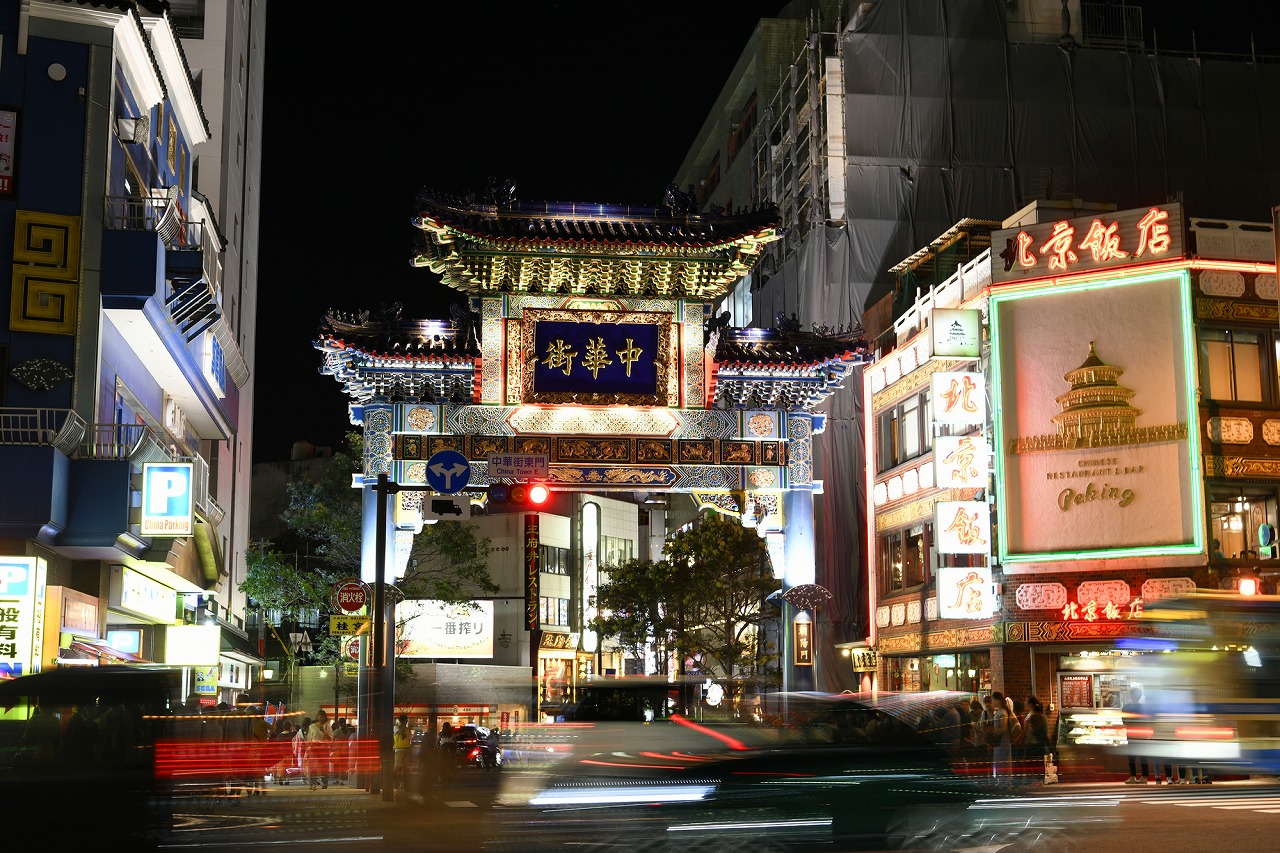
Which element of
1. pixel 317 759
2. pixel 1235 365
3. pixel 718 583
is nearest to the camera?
pixel 317 759

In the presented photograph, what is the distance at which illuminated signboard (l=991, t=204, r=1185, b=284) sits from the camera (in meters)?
30.3

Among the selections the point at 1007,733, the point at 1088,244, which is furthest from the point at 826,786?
the point at 1088,244

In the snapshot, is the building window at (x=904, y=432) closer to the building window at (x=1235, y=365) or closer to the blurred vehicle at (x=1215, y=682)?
the building window at (x=1235, y=365)

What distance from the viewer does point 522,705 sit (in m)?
62.0

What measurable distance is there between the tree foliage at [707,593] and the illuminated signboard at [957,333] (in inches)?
667

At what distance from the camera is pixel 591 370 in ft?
100

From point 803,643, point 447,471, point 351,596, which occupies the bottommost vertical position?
point 803,643

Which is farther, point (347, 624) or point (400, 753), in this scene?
point (400, 753)

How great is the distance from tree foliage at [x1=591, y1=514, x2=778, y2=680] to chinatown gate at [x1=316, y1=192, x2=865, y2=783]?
17161 millimetres

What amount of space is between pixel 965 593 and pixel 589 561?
41.4m

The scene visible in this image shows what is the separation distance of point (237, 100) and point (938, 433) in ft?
97.0

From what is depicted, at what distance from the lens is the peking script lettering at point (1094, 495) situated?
99.6 ft

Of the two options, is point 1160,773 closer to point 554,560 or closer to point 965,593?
point 965,593

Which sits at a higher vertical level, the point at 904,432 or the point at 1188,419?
the point at 904,432
